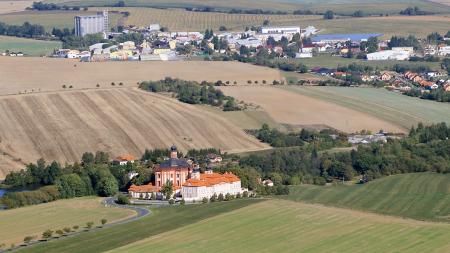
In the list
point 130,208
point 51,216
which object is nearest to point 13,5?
point 130,208

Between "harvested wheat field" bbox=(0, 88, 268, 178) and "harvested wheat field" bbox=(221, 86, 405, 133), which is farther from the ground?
"harvested wheat field" bbox=(0, 88, 268, 178)

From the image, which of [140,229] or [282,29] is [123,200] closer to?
[140,229]

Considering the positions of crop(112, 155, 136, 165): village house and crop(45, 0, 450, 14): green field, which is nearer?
crop(112, 155, 136, 165): village house

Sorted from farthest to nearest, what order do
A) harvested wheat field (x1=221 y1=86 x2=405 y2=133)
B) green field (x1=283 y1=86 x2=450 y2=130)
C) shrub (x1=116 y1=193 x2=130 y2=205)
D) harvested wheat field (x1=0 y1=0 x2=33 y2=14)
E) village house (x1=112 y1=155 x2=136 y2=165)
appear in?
harvested wheat field (x1=0 y1=0 x2=33 y2=14) < green field (x1=283 y1=86 x2=450 y2=130) < harvested wheat field (x1=221 y1=86 x2=405 y2=133) < village house (x1=112 y1=155 x2=136 y2=165) < shrub (x1=116 y1=193 x2=130 y2=205)

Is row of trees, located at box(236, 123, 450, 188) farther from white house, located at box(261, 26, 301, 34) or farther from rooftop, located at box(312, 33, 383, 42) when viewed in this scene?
white house, located at box(261, 26, 301, 34)

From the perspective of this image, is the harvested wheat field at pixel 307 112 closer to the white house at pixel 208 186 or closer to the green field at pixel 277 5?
the white house at pixel 208 186

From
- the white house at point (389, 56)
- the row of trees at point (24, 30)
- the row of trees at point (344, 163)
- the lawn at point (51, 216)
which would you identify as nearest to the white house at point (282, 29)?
the white house at point (389, 56)

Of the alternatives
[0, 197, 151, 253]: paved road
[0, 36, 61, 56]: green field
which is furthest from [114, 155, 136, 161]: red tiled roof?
[0, 36, 61, 56]: green field

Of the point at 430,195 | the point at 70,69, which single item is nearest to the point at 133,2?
the point at 70,69
